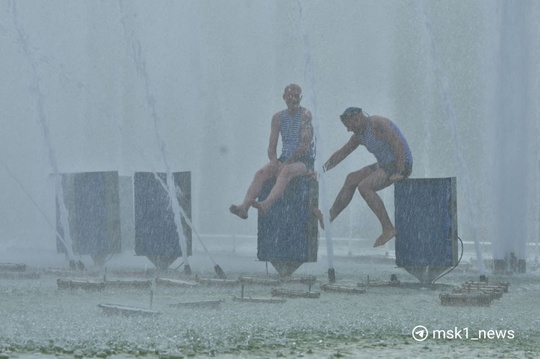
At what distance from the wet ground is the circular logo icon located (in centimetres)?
6

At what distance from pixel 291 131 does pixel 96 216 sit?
399 cm

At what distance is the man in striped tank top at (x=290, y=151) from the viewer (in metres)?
15.3

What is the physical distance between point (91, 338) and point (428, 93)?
2682 centimetres

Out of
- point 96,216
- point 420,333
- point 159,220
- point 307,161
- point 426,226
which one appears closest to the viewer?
point 420,333

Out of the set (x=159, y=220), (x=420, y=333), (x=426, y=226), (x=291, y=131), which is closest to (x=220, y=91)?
(x=159, y=220)

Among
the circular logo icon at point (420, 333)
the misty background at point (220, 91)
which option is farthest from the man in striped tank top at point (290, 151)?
the misty background at point (220, 91)

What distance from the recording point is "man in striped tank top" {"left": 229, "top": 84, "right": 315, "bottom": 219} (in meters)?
15.3

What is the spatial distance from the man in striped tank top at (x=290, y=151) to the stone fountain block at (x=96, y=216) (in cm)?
332

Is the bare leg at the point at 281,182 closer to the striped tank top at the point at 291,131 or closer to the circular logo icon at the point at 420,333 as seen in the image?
the striped tank top at the point at 291,131

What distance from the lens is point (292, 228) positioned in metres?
15.3

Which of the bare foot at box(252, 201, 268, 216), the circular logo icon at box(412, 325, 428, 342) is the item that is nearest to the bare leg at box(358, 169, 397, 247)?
the bare foot at box(252, 201, 268, 216)

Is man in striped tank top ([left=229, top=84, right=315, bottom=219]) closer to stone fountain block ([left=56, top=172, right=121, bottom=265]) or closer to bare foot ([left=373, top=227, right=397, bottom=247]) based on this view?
bare foot ([left=373, top=227, right=397, bottom=247])

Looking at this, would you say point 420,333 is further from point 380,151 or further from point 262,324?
point 380,151

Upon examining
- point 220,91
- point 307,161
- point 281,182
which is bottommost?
point 281,182
